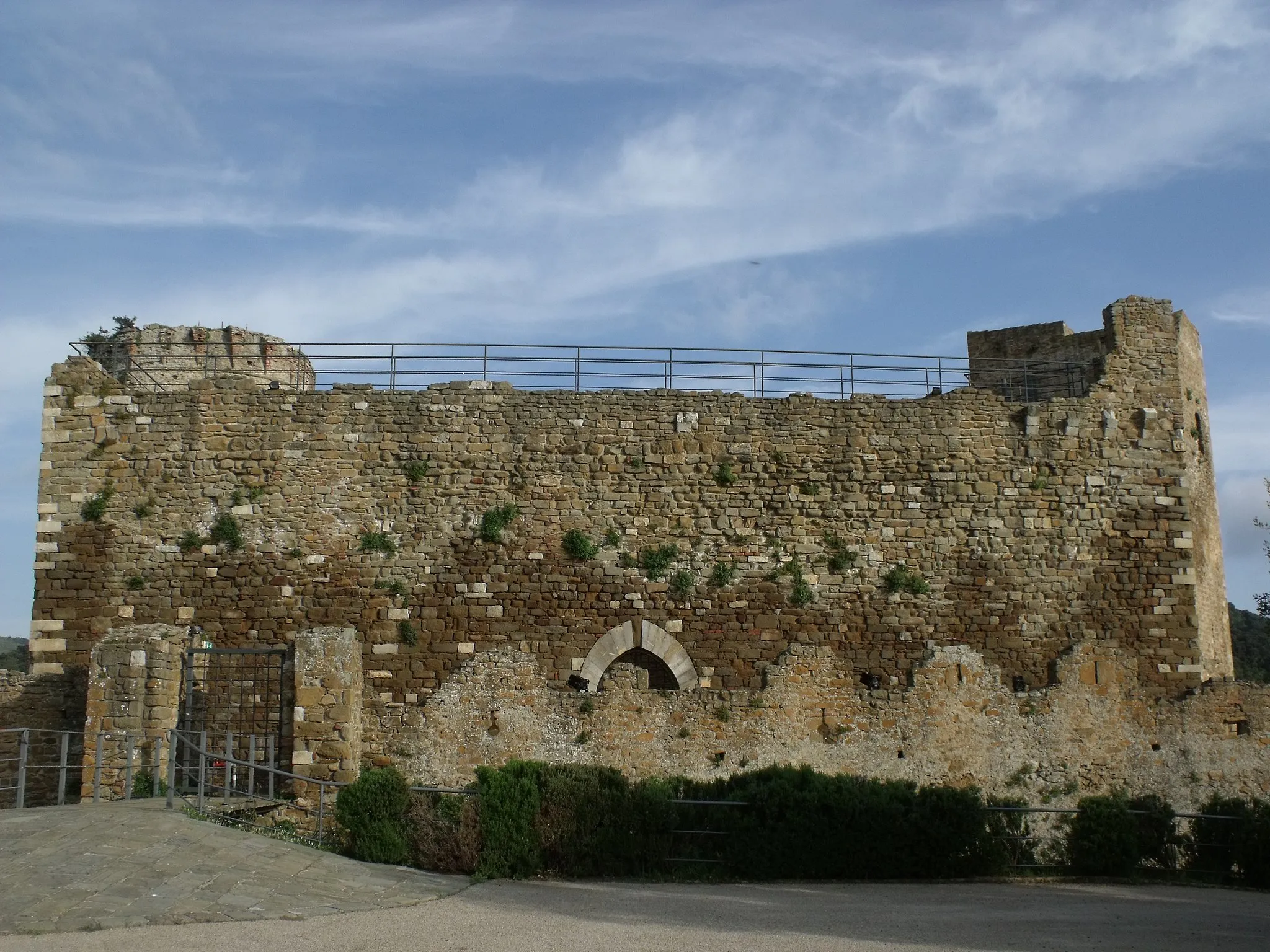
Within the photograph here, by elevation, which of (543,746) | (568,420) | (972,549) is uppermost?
(568,420)

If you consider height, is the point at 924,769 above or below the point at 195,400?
below

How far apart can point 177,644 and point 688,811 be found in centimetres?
826

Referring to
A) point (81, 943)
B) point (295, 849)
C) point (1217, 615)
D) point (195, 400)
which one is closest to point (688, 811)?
point (295, 849)

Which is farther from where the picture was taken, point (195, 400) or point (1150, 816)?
point (195, 400)

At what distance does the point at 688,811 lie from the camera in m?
16.3

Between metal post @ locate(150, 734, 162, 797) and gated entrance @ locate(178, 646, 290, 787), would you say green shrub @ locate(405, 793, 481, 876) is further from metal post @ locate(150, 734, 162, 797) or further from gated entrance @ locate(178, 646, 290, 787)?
gated entrance @ locate(178, 646, 290, 787)

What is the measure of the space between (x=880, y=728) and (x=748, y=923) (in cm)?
804

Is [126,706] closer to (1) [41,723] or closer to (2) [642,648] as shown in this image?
(1) [41,723]

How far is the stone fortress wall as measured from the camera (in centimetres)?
2022

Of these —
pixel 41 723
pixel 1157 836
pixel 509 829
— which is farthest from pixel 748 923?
pixel 41 723

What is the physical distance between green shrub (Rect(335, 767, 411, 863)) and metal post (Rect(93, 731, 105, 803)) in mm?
3327

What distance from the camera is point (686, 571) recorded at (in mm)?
20922

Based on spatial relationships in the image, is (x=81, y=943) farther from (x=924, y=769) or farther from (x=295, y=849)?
(x=924, y=769)

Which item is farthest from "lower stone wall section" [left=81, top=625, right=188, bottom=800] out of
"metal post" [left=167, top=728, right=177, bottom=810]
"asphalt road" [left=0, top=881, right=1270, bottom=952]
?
"asphalt road" [left=0, top=881, right=1270, bottom=952]
